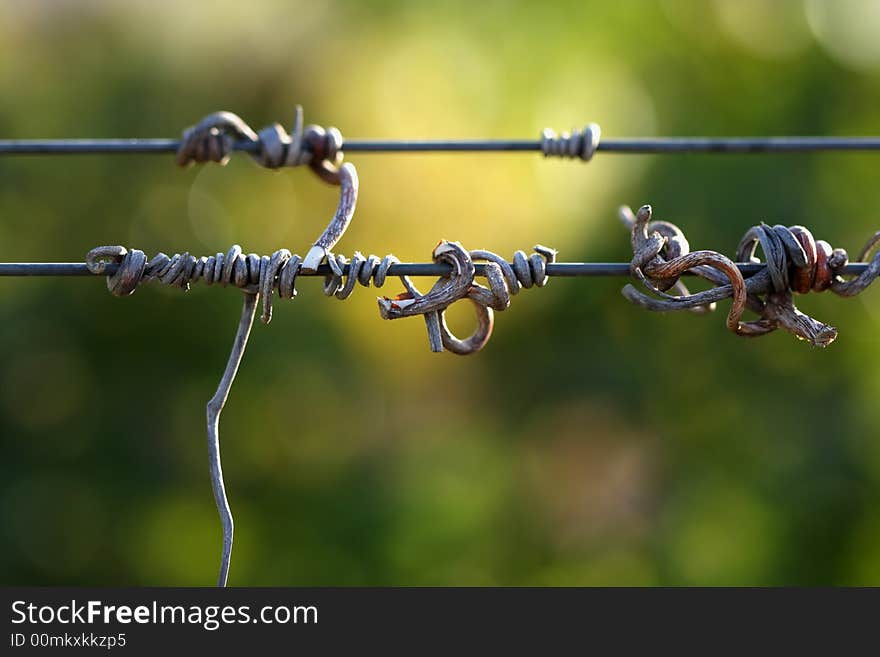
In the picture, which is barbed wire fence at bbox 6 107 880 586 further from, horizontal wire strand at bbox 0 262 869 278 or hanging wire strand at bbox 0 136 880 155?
hanging wire strand at bbox 0 136 880 155

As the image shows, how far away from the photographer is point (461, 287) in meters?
0.80

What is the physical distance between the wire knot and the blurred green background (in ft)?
7.47

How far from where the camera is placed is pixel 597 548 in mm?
3371

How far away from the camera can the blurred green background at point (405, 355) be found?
3.12 metres

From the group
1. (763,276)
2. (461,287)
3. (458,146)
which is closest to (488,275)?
(461,287)

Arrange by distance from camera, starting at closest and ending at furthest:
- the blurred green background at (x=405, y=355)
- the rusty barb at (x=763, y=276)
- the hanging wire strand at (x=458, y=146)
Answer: the rusty barb at (x=763, y=276), the hanging wire strand at (x=458, y=146), the blurred green background at (x=405, y=355)

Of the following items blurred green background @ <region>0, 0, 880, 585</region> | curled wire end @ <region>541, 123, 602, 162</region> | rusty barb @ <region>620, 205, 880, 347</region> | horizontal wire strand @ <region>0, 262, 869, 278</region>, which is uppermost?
blurred green background @ <region>0, 0, 880, 585</region>

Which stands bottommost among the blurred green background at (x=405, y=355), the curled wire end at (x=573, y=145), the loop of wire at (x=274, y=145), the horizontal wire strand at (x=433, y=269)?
the horizontal wire strand at (x=433, y=269)

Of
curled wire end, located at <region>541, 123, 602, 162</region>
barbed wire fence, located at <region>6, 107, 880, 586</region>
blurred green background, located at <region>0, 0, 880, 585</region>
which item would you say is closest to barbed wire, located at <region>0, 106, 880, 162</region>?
curled wire end, located at <region>541, 123, 602, 162</region>

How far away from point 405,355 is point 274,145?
7.12 ft

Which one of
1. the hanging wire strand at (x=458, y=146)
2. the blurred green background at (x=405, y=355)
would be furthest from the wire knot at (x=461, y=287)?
the blurred green background at (x=405, y=355)

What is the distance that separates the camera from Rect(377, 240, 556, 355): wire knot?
80cm

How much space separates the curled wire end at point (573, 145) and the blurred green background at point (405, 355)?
6.50ft

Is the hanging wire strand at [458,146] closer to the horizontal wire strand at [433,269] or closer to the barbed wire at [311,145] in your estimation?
the barbed wire at [311,145]
